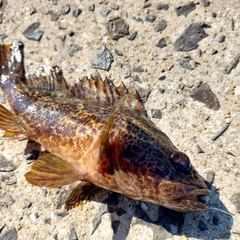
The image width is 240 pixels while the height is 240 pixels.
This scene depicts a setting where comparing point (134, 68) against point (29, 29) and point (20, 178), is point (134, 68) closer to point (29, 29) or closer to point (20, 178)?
point (29, 29)

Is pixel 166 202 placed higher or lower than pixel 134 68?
lower

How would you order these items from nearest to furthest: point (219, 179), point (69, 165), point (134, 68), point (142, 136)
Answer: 1. point (142, 136)
2. point (69, 165)
3. point (219, 179)
4. point (134, 68)

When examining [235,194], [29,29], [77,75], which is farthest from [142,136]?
[29,29]

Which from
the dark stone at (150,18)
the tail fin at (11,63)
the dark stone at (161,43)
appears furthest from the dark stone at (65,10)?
the dark stone at (161,43)

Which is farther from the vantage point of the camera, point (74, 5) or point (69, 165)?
point (74, 5)

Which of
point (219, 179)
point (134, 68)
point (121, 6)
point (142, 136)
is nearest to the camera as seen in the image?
point (142, 136)

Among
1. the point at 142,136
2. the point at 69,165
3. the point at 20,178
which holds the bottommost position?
the point at 20,178

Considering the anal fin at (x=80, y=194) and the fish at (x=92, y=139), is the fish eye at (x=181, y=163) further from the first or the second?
the anal fin at (x=80, y=194)

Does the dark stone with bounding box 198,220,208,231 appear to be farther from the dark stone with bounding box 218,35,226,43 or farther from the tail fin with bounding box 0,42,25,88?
the tail fin with bounding box 0,42,25,88
